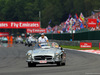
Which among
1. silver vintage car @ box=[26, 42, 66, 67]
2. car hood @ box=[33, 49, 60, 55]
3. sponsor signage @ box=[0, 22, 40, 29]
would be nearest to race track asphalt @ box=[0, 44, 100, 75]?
silver vintage car @ box=[26, 42, 66, 67]

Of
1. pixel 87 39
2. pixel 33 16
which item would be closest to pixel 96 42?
pixel 87 39

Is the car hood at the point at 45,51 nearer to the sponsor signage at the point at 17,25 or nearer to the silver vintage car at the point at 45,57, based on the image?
the silver vintage car at the point at 45,57

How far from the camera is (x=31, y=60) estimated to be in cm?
1631

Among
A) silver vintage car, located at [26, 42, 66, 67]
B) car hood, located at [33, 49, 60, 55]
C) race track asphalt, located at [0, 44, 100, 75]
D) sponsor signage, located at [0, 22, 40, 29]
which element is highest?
sponsor signage, located at [0, 22, 40, 29]

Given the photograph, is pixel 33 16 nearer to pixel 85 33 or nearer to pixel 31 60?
pixel 85 33

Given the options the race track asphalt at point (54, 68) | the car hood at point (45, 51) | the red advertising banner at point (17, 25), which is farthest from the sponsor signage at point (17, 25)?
the car hood at point (45, 51)

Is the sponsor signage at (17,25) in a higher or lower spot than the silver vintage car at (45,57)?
higher

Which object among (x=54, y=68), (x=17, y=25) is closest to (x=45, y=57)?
(x=54, y=68)

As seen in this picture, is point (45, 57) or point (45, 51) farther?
point (45, 51)

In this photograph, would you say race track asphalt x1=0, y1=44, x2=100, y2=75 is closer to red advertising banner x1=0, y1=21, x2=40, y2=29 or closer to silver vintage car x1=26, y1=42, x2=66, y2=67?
silver vintage car x1=26, y1=42, x2=66, y2=67

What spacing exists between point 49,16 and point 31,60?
11775cm

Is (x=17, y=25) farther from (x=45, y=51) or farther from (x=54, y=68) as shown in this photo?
(x=54, y=68)

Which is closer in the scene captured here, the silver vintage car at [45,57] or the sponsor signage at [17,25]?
the silver vintage car at [45,57]

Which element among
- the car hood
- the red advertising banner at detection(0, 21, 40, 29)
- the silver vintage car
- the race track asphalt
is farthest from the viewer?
the red advertising banner at detection(0, 21, 40, 29)
